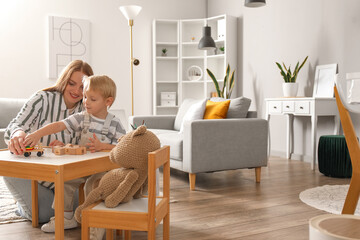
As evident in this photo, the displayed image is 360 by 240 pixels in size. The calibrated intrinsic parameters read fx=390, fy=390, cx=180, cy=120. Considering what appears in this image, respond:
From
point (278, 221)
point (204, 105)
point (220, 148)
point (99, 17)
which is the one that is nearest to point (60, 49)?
point (99, 17)

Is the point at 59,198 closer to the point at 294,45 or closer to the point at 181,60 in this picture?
the point at 294,45

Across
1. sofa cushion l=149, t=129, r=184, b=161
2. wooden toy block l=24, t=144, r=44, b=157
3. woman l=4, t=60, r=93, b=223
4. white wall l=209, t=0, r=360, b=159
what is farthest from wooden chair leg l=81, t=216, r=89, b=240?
white wall l=209, t=0, r=360, b=159

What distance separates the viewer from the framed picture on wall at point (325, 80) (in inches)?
165

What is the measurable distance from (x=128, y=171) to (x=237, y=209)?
47.9 inches

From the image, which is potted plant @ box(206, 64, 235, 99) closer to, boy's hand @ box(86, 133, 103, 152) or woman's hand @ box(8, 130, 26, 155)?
boy's hand @ box(86, 133, 103, 152)

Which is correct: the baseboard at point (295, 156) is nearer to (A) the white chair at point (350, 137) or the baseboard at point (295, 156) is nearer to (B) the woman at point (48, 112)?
(A) the white chair at point (350, 137)

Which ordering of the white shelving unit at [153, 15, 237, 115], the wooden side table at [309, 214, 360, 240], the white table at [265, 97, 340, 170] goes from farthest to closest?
the white shelving unit at [153, 15, 237, 115], the white table at [265, 97, 340, 170], the wooden side table at [309, 214, 360, 240]

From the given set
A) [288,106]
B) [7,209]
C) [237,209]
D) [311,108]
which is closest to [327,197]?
[237,209]

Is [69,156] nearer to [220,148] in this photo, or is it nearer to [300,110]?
[220,148]

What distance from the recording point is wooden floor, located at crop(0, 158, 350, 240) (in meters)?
2.05

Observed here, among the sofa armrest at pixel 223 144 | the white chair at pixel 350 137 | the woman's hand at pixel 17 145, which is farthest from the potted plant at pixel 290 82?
the woman's hand at pixel 17 145

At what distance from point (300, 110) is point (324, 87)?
16.9 inches

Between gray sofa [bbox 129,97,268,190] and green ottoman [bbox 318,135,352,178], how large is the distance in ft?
2.29

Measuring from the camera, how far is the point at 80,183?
199cm
